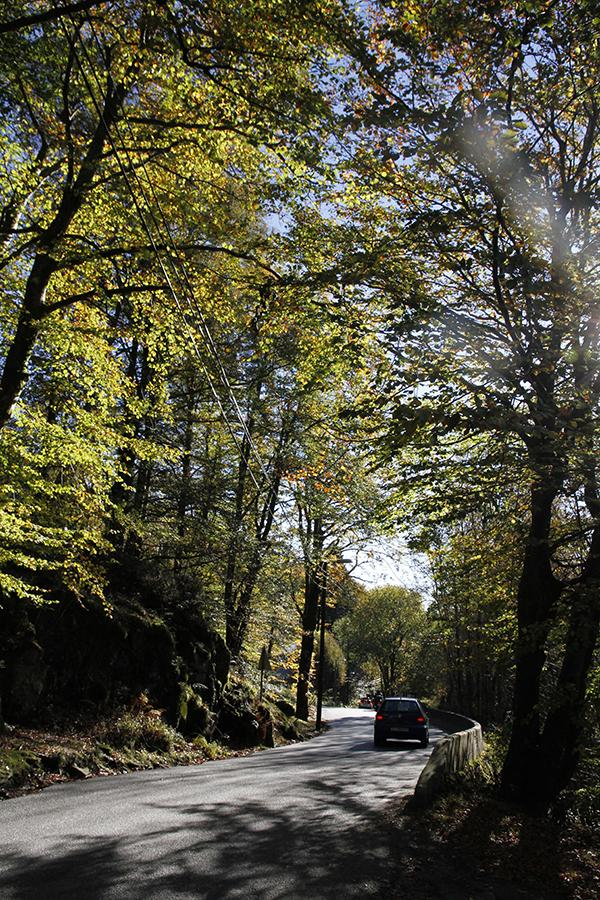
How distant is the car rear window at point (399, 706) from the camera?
19500 mm

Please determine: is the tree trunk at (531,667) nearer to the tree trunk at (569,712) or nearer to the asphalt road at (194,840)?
the tree trunk at (569,712)

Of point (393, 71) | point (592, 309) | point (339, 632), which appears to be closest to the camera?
point (393, 71)

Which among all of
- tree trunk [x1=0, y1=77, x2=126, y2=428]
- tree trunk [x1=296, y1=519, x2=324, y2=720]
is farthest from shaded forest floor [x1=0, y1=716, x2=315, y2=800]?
tree trunk [x1=296, y1=519, x2=324, y2=720]

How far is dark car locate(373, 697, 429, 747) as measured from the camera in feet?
63.5

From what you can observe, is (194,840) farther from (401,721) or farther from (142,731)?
(401,721)

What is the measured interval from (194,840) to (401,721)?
580 inches

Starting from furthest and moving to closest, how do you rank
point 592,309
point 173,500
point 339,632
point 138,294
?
point 339,632
point 173,500
point 138,294
point 592,309

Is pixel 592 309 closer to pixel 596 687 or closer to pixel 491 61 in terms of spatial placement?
pixel 491 61

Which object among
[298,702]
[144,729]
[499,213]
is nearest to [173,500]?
[144,729]

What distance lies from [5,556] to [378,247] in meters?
7.14

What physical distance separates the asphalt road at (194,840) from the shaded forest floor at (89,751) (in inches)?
20.1

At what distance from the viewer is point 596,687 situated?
11.4m

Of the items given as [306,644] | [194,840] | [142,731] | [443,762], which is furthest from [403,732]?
[194,840]

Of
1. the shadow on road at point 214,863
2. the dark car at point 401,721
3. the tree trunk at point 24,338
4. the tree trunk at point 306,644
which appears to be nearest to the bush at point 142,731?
the shadow on road at point 214,863
